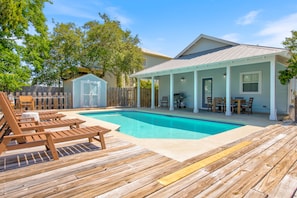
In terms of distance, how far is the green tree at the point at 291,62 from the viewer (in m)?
7.31

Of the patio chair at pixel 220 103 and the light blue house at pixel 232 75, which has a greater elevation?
the light blue house at pixel 232 75

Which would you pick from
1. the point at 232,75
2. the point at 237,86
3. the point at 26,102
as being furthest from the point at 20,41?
the point at 237,86

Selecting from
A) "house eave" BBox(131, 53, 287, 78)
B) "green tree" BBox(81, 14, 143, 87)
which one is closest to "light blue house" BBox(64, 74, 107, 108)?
"green tree" BBox(81, 14, 143, 87)

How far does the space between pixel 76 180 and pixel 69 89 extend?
1279 cm

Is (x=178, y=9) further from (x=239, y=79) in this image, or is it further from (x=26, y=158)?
(x=26, y=158)

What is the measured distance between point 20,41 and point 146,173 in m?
15.9

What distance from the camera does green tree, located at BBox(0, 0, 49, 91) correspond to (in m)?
12.1

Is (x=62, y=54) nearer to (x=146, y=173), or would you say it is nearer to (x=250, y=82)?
(x=250, y=82)

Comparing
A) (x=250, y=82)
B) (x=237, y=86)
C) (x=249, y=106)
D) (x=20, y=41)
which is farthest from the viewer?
(x=20, y=41)

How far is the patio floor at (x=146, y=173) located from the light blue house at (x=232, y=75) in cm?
552

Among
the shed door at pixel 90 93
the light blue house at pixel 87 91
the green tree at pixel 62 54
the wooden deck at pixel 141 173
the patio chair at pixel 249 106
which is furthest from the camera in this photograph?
the green tree at pixel 62 54

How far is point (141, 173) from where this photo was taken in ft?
8.63

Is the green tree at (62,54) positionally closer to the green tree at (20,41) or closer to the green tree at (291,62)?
the green tree at (20,41)

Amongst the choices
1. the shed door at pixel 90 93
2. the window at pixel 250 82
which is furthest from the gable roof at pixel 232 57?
the shed door at pixel 90 93
